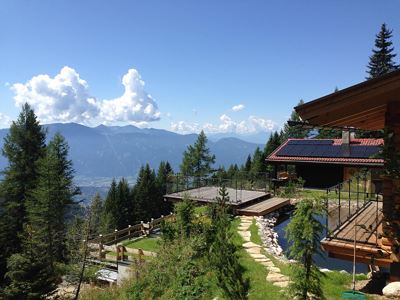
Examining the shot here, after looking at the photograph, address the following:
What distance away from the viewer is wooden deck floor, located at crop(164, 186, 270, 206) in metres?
20.5

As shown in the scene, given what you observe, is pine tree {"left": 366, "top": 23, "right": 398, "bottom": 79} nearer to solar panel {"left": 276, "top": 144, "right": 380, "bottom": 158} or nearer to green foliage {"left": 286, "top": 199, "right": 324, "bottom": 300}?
solar panel {"left": 276, "top": 144, "right": 380, "bottom": 158}

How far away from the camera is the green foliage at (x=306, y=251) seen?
4.54 m

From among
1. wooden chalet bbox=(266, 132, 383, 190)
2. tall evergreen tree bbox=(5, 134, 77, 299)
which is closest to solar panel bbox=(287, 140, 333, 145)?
wooden chalet bbox=(266, 132, 383, 190)

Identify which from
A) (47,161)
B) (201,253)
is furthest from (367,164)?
(47,161)

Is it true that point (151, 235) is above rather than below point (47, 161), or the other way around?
below

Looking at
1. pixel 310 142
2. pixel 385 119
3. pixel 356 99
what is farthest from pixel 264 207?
pixel 356 99

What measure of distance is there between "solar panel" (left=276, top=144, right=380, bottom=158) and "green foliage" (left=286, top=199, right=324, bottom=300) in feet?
81.4

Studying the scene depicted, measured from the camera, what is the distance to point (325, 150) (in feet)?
96.2

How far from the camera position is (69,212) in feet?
108

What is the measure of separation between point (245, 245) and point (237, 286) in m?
7.22

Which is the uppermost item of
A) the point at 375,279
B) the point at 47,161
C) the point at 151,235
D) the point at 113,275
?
the point at 47,161

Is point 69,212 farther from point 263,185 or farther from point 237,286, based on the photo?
point 237,286

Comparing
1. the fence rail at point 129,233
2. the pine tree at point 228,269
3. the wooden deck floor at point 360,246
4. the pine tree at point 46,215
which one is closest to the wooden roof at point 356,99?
the wooden deck floor at point 360,246

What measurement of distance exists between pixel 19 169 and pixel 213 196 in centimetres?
2076
